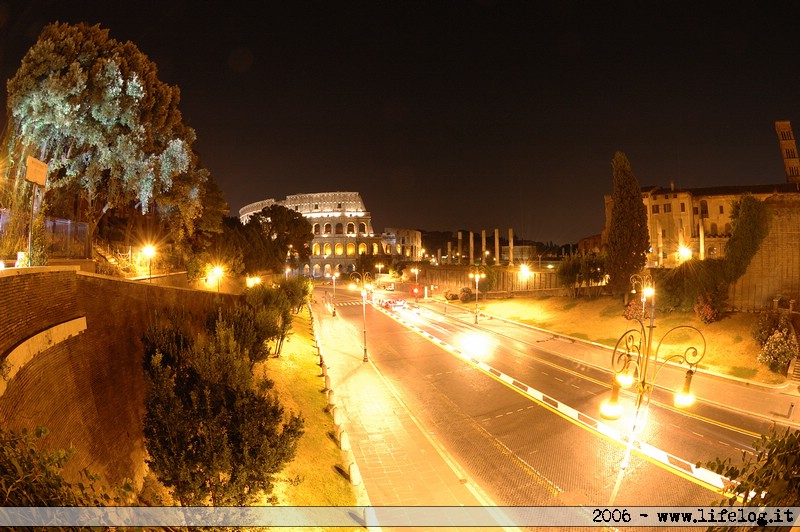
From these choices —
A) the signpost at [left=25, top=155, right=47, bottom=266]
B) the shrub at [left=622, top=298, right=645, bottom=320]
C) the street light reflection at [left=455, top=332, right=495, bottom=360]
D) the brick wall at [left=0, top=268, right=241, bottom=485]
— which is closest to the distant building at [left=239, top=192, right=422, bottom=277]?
the street light reflection at [left=455, top=332, right=495, bottom=360]

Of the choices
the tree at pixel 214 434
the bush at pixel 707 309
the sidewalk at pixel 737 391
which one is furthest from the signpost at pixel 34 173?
the bush at pixel 707 309

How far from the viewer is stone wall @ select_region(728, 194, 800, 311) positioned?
2623cm

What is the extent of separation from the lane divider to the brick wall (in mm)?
10344

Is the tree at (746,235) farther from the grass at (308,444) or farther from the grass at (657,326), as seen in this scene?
the grass at (308,444)

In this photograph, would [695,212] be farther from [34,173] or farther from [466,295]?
[34,173]

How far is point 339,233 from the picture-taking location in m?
120

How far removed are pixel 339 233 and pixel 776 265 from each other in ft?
333

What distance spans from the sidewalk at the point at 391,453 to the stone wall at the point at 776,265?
2279 cm

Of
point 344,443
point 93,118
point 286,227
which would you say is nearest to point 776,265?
point 344,443

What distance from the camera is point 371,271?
9469cm

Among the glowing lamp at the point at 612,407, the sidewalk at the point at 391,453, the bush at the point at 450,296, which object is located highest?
the glowing lamp at the point at 612,407

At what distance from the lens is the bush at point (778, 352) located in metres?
20.7

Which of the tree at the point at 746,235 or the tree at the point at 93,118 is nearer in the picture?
the tree at the point at 93,118

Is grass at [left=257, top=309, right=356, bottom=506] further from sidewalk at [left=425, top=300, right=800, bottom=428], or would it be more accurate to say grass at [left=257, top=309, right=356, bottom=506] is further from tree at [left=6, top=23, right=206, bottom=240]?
sidewalk at [left=425, top=300, right=800, bottom=428]
